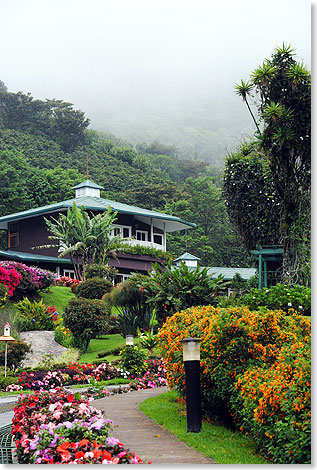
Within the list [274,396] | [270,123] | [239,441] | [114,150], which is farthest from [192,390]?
[114,150]

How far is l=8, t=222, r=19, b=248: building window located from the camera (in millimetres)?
34438

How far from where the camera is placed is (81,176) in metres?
46.2

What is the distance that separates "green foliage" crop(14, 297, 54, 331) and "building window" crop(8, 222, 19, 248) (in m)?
14.9

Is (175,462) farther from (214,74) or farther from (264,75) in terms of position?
(264,75)

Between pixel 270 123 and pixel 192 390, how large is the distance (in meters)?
12.4

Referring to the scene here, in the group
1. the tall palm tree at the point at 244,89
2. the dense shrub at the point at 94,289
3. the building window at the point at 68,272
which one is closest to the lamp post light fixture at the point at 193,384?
the tall palm tree at the point at 244,89

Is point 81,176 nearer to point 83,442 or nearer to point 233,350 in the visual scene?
point 233,350

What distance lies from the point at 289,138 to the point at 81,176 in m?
30.0

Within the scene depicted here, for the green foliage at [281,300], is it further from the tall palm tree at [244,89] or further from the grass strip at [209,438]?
the tall palm tree at [244,89]

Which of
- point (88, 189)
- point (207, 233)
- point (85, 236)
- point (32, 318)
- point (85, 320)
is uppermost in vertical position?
point (88, 189)

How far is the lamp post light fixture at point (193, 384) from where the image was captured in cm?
735

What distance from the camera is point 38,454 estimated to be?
561 centimetres

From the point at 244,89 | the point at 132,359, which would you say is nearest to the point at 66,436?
the point at 132,359

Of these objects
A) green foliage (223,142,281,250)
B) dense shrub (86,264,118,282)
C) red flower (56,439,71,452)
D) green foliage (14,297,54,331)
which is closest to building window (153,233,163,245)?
dense shrub (86,264,118,282)
